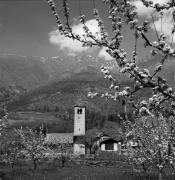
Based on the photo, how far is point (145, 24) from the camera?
5766 millimetres

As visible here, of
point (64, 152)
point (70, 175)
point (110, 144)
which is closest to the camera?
point (70, 175)

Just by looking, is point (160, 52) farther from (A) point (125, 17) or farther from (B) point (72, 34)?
(B) point (72, 34)

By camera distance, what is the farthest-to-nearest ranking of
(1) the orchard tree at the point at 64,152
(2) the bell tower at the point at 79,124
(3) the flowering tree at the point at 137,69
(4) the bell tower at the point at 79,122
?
(2) the bell tower at the point at 79,124
(4) the bell tower at the point at 79,122
(1) the orchard tree at the point at 64,152
(3) the flowering tree at the point at 137,69

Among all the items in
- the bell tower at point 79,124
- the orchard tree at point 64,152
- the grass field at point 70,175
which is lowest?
the grass field at point 70,175

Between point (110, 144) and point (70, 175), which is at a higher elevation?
point (110, 144)

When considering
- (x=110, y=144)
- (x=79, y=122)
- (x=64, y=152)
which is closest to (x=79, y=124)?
(x=79, y=122)

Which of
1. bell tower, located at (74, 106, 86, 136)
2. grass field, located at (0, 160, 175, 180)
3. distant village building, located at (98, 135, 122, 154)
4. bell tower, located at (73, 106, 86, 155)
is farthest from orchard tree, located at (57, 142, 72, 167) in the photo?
bell tower, located at (74, 106, 86, 136)

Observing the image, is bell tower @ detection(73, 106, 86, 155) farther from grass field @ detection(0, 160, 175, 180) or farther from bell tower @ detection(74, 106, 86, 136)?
grass field @ detection(0, 160, 175, 180)

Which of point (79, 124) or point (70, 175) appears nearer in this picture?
point (70, 175)

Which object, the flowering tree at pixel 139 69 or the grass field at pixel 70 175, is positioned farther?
the grass field at pixel 70 175

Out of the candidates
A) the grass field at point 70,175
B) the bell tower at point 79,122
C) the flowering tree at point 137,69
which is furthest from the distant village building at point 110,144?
the flowering tree at point 137,69

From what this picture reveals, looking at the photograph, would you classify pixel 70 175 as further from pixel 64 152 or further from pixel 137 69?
pixel 137 69

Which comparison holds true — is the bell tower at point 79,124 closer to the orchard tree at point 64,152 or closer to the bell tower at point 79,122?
the bell tower at point 79,122

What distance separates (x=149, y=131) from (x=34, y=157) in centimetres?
3187
